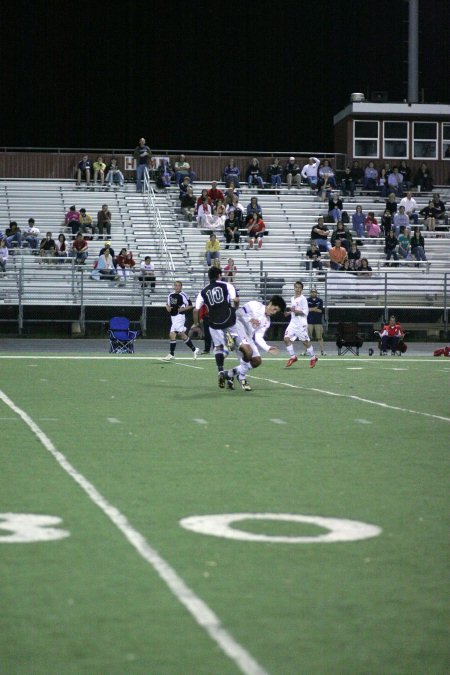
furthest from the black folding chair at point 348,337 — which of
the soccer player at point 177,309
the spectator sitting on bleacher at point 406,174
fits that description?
the spectator sitting on bleacher at point 406,174

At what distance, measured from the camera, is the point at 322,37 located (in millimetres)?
50719

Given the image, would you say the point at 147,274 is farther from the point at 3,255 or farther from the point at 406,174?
the point at 406,174

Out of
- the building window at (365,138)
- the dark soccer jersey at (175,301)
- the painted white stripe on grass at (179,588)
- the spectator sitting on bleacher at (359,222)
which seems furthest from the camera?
the building window at (365,138)

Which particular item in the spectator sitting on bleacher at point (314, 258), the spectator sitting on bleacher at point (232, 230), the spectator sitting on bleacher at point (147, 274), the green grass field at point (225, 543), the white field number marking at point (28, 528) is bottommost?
the green grass field at point (225, 543)

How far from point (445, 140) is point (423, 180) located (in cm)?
403

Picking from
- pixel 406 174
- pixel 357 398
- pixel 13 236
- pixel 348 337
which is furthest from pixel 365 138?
pixel 357 398

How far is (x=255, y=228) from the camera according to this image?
1564 inches

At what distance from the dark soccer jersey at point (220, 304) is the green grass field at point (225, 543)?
205cm

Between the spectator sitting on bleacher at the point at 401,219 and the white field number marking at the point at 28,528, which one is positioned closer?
the white field number marking at the point at 28,528

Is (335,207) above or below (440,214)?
above

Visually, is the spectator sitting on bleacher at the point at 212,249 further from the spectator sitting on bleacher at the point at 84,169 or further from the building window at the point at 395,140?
the building window at the point at 395,140

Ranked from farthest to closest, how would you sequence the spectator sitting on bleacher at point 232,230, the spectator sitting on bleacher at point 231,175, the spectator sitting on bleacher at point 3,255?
the spectator sitting on bleacher at point 231,175 < the spectator sitting on bleacher at point 232,230 < the spectator sitting on bleacher at point 3,255

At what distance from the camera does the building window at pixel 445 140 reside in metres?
47.4

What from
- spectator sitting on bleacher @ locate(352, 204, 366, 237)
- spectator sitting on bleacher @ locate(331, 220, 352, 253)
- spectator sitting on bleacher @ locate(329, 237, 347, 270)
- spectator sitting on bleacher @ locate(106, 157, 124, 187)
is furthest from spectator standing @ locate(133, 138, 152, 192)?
spectator sitting on bleacher @ locate(329, 237, 347, 270)
